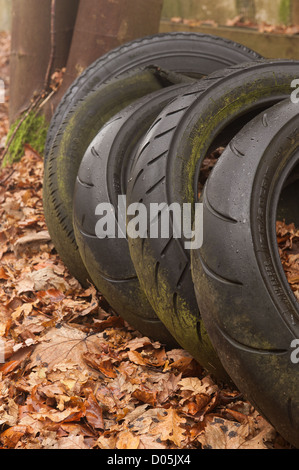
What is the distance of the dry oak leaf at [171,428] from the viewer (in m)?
2.74

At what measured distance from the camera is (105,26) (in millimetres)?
5719

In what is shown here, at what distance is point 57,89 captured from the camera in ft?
19.8

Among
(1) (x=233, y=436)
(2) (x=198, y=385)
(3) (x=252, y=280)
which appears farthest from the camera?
(2) (x=198, y=385)

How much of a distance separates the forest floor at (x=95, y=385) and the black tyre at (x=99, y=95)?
41 centimetres

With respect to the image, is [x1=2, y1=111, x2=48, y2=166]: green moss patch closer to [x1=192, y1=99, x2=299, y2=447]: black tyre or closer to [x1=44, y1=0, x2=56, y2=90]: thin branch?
[x1=44, y1=0, x2=56, y2=90]: thin branch

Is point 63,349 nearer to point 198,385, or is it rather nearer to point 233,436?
point 198,385

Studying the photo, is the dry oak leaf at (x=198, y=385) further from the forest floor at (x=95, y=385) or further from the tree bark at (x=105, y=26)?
the tree bark at (x=105, y=26)

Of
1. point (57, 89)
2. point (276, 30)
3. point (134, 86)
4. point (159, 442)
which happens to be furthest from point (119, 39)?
point (159, 442)

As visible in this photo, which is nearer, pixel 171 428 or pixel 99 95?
pixel 171 428

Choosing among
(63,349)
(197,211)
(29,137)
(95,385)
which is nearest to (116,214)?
(197,211)

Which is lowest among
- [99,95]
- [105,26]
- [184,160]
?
[184,160]

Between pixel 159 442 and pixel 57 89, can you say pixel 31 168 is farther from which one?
pixel 159 442

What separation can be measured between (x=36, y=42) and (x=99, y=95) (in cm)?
212

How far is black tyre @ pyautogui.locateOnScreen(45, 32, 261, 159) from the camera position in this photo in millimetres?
5039
